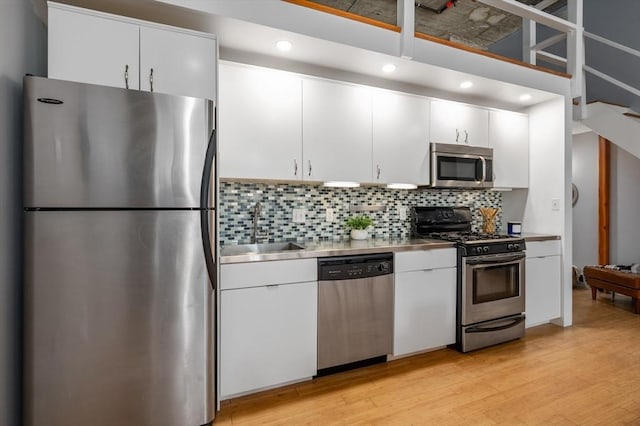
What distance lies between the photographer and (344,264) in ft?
7.65

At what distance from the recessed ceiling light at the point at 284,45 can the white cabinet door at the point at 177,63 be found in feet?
1.63

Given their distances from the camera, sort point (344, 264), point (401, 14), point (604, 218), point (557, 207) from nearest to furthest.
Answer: point (344, 264)
point (401, 14)
point (557, 207)
point (604, 218)

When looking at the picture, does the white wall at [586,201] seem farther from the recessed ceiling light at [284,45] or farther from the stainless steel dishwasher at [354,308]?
the recessed ceiling light at [284,45]

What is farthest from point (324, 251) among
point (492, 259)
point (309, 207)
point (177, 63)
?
point (492, 259)

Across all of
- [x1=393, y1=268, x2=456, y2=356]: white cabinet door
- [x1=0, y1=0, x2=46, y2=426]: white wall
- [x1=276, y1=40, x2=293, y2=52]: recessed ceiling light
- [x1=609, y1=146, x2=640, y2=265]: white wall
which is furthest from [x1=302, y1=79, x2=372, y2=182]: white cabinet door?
[x1=609, y1=146, x2=640, y2=265]: white wall

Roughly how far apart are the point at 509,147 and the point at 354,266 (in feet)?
7.90

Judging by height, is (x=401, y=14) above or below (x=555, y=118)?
above

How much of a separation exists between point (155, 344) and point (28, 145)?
3.62ft

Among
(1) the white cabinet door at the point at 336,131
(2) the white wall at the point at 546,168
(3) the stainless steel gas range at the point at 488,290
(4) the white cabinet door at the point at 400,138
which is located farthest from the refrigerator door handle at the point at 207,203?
(2) the white wall at the point at 546,168

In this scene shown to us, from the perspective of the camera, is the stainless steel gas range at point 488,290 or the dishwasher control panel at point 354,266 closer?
the dishwasher control panel at point 354,266

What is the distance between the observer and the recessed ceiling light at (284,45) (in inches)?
89.4

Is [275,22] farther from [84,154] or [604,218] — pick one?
[604,218]

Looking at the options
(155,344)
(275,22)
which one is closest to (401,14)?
(275,22)

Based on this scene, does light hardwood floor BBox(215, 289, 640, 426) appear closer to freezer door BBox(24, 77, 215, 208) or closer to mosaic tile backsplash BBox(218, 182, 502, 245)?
mosaic tile backsplash BBox(218, 182, 502, 245)
